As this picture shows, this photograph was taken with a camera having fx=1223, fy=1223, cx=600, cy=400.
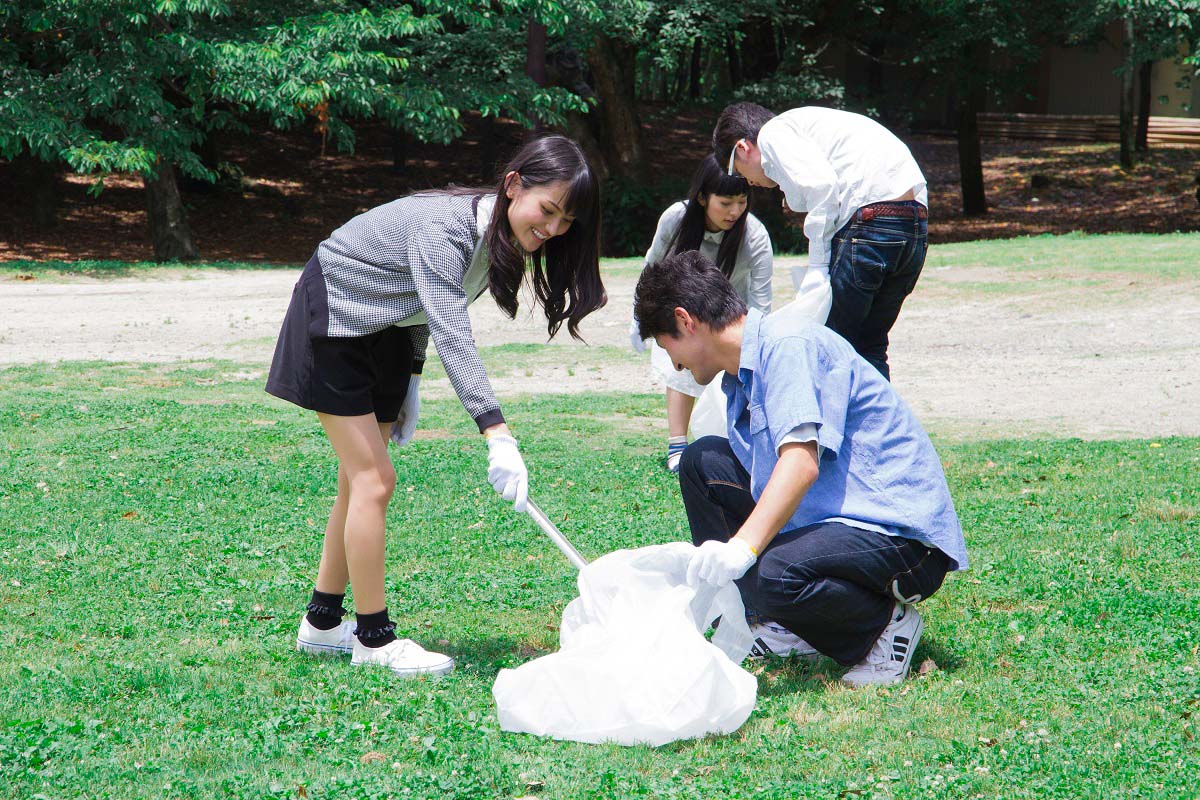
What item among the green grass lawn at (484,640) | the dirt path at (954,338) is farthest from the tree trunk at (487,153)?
the green grass lawn at (484,640)

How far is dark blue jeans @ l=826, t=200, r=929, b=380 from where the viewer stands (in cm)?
467

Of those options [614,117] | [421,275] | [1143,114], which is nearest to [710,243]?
[421,275]

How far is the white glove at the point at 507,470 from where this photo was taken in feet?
10.5

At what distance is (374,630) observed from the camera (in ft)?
11.6

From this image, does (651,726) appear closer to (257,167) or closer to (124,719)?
(124,719)

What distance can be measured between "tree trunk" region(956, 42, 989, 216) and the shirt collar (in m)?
19.3

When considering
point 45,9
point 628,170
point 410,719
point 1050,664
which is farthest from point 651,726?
point 628,170

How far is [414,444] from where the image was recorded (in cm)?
704

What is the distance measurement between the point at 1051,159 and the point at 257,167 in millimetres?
18245

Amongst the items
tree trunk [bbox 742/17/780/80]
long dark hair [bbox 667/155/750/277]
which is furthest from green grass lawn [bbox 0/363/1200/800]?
tree trunk [bbox 742/17/780/80]

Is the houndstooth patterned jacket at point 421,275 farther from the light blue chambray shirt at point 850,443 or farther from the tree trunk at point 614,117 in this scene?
the tree trunk at point 614,117

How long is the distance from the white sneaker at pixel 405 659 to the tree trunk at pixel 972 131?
19611mm

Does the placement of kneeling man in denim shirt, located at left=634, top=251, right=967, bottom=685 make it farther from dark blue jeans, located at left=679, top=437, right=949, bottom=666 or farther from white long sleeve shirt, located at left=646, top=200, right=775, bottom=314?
white long sleeve shirt, located at left=646, top=200, right=775, bottom=314

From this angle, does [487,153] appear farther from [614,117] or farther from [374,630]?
[374,630]
